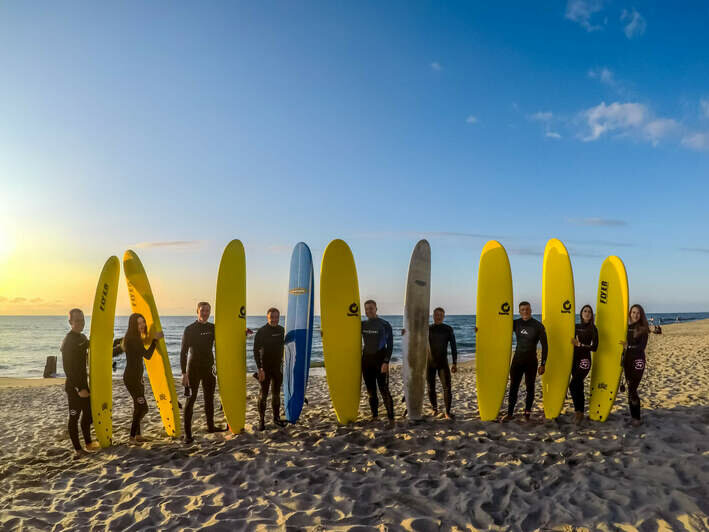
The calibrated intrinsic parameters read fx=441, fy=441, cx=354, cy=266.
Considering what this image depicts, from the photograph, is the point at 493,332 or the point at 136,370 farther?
the point at 493,332

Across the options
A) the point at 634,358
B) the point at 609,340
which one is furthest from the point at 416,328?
the point at 634,358

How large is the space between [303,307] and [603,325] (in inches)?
146

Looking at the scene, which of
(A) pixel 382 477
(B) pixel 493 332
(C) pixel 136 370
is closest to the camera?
(A) pixel 382 477

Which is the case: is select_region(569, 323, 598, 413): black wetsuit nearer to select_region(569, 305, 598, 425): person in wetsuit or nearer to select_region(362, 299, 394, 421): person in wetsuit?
select_region(569, 305, 598, 425): person in wetsuit

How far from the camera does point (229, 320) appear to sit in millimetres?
5242

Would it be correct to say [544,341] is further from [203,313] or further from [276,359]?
[203,313]

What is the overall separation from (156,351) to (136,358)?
389mm

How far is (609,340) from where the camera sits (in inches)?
209

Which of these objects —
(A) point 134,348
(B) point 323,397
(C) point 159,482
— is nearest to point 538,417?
(B) point 323,397

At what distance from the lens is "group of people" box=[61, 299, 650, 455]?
456cm

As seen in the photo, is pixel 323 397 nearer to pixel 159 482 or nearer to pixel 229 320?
pixel 229 320

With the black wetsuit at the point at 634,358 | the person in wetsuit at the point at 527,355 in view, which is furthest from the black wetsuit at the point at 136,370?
the black wetsuit at the point at 634,358

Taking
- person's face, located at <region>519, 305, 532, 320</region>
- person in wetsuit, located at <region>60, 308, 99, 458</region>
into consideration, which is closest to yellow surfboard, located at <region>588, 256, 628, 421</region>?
person's face, located at <region>519, 305, 532, 320</region>

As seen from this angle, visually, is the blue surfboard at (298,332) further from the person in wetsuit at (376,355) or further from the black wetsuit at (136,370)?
the black wetsuit at (136,370)
